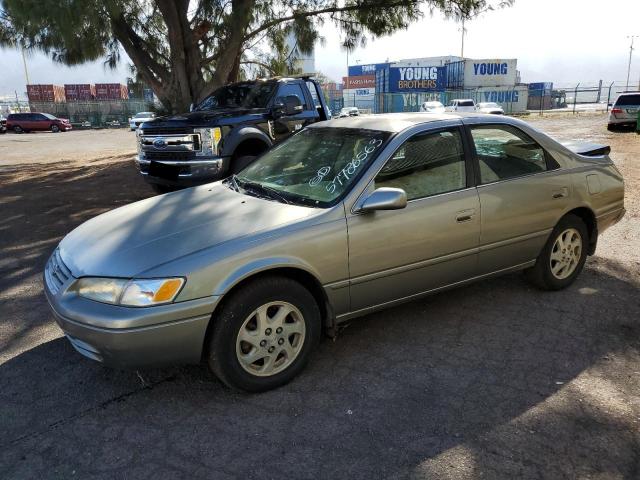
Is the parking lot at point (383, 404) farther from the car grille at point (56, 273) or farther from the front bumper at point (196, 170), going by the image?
the front bumper at point (196, 170)

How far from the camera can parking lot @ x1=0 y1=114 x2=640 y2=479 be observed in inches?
104

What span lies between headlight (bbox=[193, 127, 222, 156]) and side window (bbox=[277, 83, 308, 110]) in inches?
61.7

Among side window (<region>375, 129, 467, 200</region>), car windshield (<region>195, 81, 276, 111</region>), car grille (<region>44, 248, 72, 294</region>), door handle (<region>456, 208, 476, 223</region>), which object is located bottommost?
car grille (<region>44, 248, 72, 294</region>)

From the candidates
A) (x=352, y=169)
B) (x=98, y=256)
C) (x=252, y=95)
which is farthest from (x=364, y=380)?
(x=252, y=95)

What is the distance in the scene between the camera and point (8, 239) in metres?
6.77

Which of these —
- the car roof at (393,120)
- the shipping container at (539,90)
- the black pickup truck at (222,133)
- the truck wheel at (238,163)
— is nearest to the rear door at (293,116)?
the black pickup truck at (222,133)

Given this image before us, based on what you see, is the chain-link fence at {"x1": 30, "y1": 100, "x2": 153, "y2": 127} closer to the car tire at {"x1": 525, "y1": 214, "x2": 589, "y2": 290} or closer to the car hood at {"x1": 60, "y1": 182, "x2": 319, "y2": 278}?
the car hood at {"x1": 60, "y1": 182, "x2": 319, "y2": 278}

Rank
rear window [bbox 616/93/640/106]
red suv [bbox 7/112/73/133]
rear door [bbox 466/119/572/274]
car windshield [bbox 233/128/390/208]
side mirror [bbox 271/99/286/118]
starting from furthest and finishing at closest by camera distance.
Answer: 1. red suv [bbox 7/112/73/133]
2. rear window [bbox 616/93/640/106]
3. side mirror [bbox 271/99/286/118]
4. rear door [bbox 466/119/572/274]
5. car windshield [bbox 233/128/390/208]

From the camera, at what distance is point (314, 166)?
4.00m

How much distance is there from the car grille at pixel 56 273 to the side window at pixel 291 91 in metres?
5.67

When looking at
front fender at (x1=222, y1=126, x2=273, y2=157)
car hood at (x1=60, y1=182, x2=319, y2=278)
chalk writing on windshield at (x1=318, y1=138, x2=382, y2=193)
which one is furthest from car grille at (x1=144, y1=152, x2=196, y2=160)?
chalk writing on windshield at (x1=318, y1=138, x2=382, y2=193)

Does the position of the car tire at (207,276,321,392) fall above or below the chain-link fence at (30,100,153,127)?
below

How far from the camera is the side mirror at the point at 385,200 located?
337cm

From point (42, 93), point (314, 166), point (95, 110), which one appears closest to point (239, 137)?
point (314, 166)
